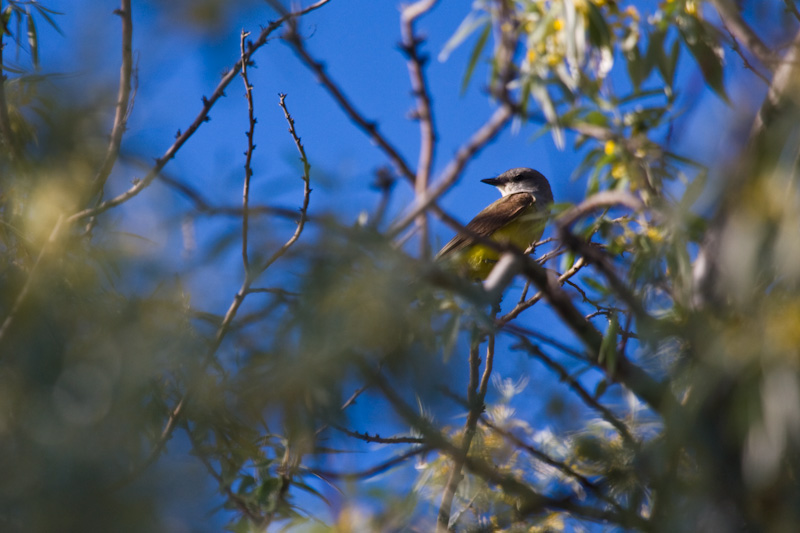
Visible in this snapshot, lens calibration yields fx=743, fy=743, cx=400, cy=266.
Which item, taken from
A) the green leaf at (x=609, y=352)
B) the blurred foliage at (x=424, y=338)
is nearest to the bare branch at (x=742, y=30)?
the blurred foliage at (x=424, y=338)

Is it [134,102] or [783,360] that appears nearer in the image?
[783,360]

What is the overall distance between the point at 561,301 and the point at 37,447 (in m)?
1.07

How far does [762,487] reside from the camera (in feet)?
4.32

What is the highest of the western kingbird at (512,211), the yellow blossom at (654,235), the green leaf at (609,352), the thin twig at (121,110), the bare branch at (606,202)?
the western kingbird at (512,211)

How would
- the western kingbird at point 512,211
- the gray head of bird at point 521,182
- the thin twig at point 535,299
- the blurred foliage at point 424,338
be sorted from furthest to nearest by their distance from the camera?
the gray head of bird at point 521,182 → the western kingbird at point 512,211 → the thin twig at point 535,299 → the blurred foliage at point 424,338

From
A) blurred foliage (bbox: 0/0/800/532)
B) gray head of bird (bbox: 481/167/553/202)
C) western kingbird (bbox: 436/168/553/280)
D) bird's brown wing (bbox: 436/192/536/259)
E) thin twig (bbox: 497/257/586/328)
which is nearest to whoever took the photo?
blurred foliage (bbox: 0/0/800/532)

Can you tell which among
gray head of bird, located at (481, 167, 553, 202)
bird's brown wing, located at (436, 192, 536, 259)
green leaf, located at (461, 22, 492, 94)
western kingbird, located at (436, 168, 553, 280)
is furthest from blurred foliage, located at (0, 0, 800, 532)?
gray head of bird, located at (481, 167, 553, 202)

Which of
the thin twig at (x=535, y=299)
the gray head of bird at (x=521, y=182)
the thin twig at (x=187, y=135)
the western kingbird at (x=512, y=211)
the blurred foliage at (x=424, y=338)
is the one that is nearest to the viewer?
the blurred foliage at (x=424, y=338)

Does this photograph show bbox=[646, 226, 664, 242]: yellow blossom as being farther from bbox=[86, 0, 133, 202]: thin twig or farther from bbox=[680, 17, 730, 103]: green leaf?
bbox=[86, 0, 133, 202]: thin twig

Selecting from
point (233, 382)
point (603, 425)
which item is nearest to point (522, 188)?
point (603, 425)

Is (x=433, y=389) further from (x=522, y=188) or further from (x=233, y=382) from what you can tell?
(x=522, y=188)

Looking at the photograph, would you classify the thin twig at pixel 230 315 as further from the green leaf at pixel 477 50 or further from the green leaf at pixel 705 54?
the green leaf at pixel 705 54

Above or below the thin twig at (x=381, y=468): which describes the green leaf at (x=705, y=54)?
above

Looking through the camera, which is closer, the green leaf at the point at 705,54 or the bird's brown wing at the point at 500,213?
the green leaf at the point at 705,54
